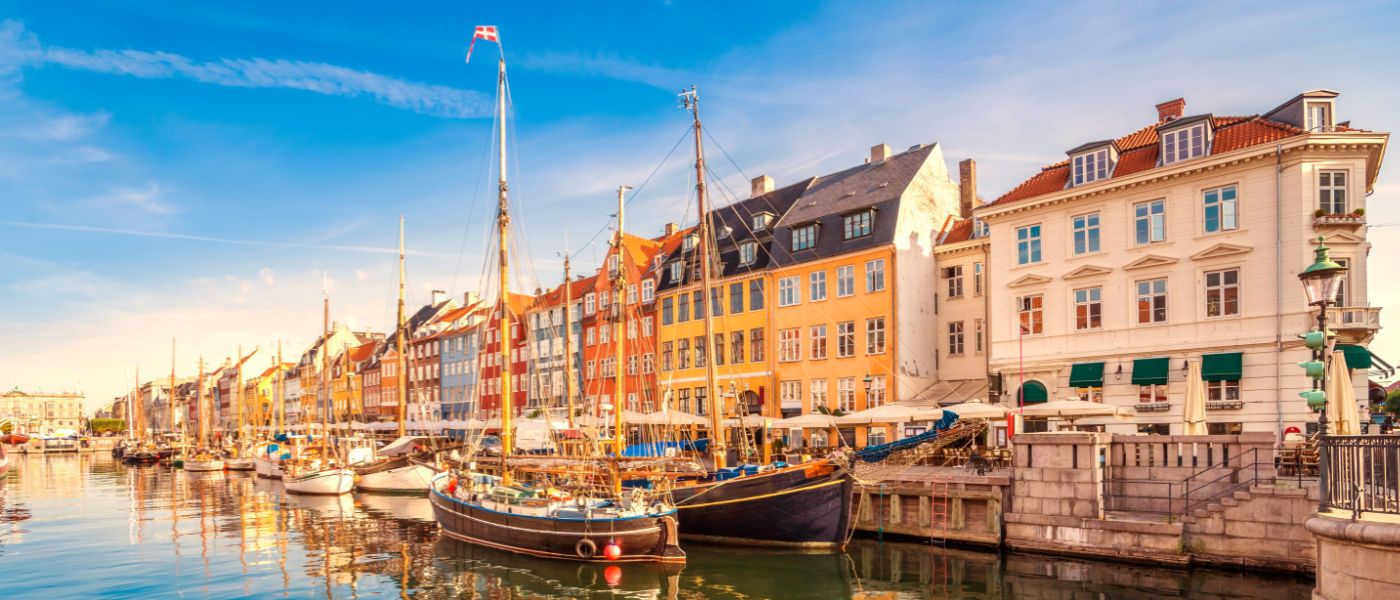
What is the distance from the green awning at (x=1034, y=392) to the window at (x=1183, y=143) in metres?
10.2

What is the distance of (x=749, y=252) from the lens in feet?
178

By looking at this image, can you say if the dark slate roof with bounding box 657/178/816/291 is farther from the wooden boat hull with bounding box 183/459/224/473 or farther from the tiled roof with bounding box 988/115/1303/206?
→ the wooden boat hull with bounding box 183/459/224/473

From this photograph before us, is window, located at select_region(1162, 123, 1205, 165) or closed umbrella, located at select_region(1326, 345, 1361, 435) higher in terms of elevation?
window, located at select_region(1162, 123, 1205, 165)

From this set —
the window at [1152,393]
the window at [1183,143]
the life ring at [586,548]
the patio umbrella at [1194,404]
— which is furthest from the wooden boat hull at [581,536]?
the window at [1183,143]

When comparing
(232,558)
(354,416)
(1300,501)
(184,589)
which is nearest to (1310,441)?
(1300,501)

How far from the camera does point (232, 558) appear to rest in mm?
29281

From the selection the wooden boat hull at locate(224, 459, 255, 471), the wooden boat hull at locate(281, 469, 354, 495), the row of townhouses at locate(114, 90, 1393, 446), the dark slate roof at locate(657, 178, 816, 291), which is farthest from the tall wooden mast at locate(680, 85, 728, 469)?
the wooden boat hull at locate(224, 459, 255, 471)

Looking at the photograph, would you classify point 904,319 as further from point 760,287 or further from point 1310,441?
point 1310,441

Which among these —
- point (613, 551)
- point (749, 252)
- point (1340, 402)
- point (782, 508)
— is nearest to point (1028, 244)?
point (782, 508)

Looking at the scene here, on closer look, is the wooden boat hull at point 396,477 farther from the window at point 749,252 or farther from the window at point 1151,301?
the window at point 1151,301

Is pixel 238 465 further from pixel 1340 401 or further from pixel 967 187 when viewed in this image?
pixel 1340 401

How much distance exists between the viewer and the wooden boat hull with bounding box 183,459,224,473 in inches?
3167

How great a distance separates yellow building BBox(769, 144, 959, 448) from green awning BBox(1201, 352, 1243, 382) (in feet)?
47.8

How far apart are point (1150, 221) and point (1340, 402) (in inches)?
831
